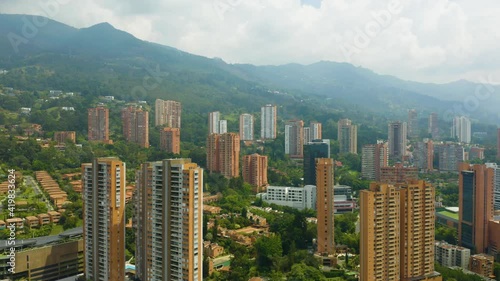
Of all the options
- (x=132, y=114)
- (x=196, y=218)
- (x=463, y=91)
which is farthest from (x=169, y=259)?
(x=463, y=91)

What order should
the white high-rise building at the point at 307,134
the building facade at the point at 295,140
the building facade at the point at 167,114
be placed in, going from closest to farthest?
1. the building facade at the point at 167,114
2. the building facade at the point at 295,140
3. the white high-rise building at the point at 307,134

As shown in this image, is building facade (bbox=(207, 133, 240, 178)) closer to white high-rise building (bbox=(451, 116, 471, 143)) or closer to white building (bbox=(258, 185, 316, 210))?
white building (bbox=(258, 185, 316, 210))

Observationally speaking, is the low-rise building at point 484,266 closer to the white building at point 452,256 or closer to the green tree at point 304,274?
the white building at point 452,256

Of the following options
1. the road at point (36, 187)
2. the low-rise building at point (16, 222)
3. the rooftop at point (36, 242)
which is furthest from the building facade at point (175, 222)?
the road at point (36, 187)

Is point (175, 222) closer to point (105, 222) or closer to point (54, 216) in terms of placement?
point (105, 222)

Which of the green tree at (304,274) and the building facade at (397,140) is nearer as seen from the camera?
the green tree at (304,274)
